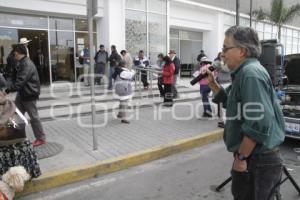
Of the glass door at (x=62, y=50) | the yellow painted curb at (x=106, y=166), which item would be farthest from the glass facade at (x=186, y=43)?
the yellow painted curb at (x=106, y=166)

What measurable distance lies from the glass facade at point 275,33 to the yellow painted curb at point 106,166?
1782cm

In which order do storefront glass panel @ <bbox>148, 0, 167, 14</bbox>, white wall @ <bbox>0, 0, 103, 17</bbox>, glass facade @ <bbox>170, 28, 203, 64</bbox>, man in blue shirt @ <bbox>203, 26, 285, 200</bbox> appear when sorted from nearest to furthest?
man in blue shirt @ <bbox>203, 26, 285, 200</bbox> < white wall @ <bbox>0, 0, 103, 17</bbox> < storefront glass panel @ <bbox>148, 0, 167, 14</bbox> < glass facade @ <bbox>170, 28, 203, 64</bbox>

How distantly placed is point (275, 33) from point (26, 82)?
2652cm

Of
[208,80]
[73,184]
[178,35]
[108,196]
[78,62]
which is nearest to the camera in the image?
[208,80]

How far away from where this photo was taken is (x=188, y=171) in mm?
5609

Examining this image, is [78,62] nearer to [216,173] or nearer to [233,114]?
[216,173]

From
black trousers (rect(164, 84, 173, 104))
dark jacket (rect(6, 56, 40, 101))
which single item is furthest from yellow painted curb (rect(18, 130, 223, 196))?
black trousers (rect(164, 84, 173, 104))

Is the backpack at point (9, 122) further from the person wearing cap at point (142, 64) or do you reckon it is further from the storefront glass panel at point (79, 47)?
the storefront glass panel at point (79, 47)

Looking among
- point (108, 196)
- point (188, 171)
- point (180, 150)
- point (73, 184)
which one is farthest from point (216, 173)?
point (73, 184)

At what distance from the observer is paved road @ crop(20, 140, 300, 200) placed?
4648 millimetres

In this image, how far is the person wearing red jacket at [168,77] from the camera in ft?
36.7

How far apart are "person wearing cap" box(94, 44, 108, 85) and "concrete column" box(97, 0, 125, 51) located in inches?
33.5

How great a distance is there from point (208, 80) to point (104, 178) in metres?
3.02

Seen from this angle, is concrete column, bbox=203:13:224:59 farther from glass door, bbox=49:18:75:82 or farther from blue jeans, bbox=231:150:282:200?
blue jeans, bbox=231:150:282:200
